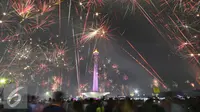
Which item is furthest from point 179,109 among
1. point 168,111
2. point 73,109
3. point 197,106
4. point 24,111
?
point 24,111

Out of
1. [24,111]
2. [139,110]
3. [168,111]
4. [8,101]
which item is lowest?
[168,111]

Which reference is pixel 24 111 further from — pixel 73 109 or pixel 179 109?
pixel 179 109

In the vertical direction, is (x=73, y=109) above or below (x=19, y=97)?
below

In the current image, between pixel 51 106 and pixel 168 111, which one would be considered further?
pixel 168 111

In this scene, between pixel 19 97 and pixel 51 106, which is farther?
pixel 19 97

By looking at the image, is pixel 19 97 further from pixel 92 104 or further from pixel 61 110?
pixel 92 104

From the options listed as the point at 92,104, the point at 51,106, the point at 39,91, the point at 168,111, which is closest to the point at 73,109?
the point at 92,104

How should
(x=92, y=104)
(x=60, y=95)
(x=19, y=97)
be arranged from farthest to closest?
(x=92, y=104) < (x=60, y=95) < (x=19, y=97)

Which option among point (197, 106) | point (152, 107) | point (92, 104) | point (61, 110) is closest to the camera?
point (61, 110)

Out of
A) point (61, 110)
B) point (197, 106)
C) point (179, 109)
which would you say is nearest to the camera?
point (61, 110)
